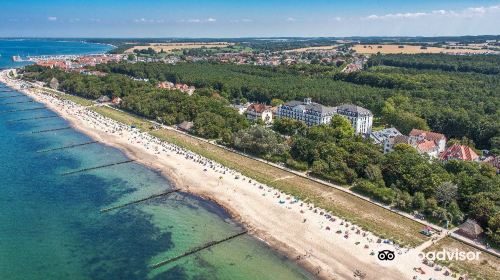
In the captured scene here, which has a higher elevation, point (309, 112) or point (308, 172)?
point (309, 112)

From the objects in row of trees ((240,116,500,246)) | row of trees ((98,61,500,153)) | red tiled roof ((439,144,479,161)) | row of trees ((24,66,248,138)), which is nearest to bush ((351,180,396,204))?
row of trees ((240,116,500,246))

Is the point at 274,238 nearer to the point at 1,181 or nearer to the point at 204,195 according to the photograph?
the point at 204,195

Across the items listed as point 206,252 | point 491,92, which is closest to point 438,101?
point 491,92

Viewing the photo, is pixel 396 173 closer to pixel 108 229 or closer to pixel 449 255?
pixel 449 255

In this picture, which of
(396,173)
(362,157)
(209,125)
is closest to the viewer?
(396,173)

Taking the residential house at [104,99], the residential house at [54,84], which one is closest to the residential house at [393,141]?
the residential house at [104,99]

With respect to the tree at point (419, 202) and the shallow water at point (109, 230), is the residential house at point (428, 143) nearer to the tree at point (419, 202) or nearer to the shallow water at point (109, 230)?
the tree at point (419, 202)

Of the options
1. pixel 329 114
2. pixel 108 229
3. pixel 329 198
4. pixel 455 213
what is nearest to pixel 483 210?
pixel 455 213
